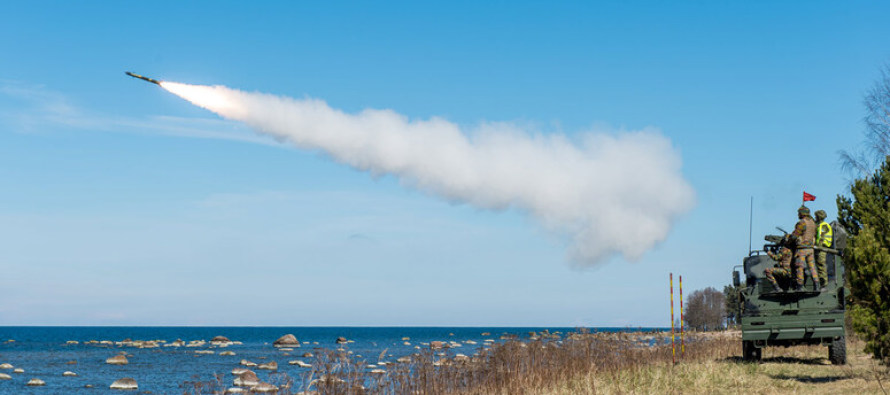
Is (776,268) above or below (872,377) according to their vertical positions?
above

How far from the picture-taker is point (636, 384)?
1551cm

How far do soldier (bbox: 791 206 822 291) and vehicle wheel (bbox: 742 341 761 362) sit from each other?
2.54 meters

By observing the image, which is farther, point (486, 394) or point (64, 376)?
point (64, 376)

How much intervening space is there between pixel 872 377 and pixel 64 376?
4140 centimetres

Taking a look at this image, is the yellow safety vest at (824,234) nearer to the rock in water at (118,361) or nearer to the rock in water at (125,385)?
the rock in water at (125,385)

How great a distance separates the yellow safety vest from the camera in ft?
56.8

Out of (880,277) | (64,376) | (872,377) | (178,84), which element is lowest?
(64,376)

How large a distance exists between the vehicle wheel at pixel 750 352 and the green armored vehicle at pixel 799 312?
697 mm

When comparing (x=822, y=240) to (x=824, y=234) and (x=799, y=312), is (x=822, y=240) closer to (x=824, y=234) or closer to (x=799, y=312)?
(x=824, y=234)

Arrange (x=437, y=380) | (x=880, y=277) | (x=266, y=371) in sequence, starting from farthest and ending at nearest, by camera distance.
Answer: (x=266, y=371), (x=437, y=380), (x=880, y=277)

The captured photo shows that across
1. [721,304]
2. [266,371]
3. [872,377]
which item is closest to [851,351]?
[872,377]

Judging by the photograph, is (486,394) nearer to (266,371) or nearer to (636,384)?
(636,384)

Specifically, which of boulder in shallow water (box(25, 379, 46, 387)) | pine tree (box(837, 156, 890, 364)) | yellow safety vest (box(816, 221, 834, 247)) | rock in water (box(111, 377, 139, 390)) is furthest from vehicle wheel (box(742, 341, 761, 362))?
boulder in shallow water (box(25, 379, 46, 387))

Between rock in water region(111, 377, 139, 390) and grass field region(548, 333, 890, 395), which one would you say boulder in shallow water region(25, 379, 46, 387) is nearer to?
rock in water region(111, 377, 139, 390)
